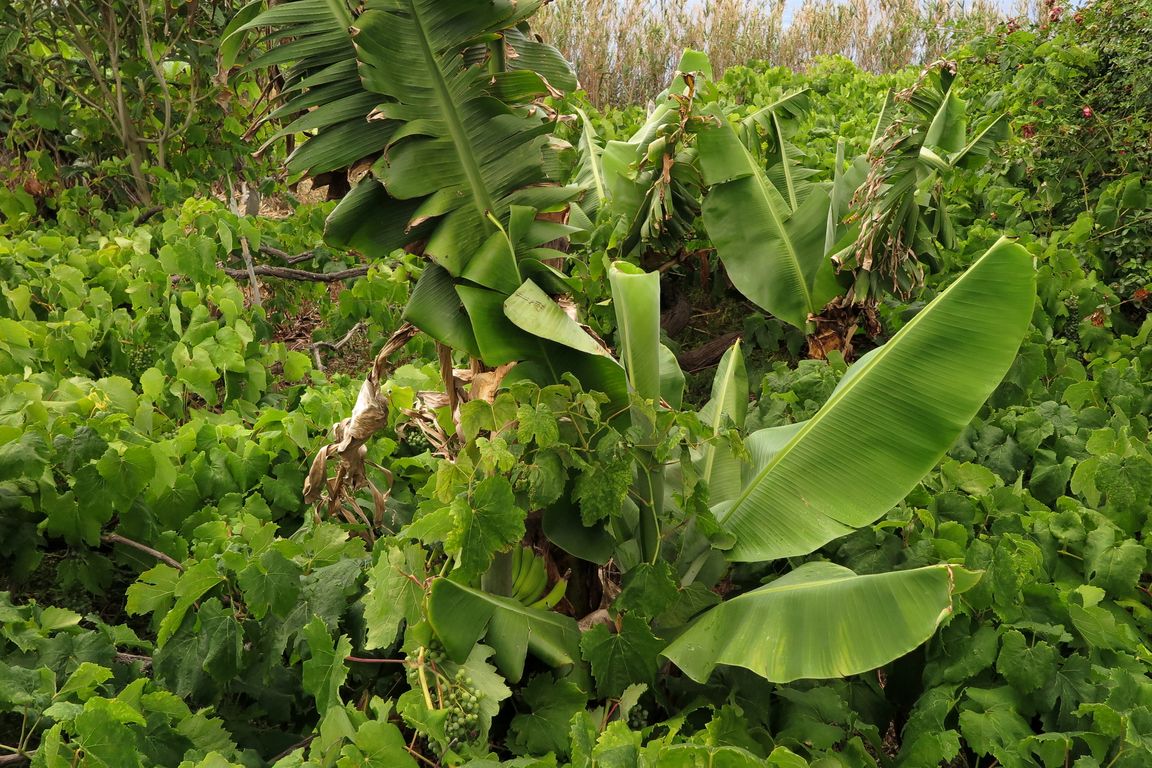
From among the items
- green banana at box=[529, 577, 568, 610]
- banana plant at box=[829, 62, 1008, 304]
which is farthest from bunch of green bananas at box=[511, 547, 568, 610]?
banana plant at box=[829, 62, 1008, 304]

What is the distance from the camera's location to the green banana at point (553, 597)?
94.3 inches

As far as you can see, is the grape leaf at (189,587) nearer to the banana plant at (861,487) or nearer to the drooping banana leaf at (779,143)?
the banana plant at (861,487)

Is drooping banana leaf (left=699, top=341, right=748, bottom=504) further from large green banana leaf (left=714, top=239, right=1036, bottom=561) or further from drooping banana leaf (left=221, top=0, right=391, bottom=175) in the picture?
drooping banana leaf (left=221, top=0, right=391, bottom=175)

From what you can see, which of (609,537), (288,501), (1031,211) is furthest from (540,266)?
(1031,211)

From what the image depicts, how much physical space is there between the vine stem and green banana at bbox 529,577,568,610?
1077 mm

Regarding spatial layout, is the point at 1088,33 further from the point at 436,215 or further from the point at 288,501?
the point at 288,501

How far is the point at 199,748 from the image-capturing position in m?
2.00

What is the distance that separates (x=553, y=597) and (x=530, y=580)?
8 cm

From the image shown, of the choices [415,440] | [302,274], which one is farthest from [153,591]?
[302,274]

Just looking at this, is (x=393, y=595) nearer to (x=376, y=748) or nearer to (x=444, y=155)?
(x=376, y=748)

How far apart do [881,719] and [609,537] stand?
0.84m

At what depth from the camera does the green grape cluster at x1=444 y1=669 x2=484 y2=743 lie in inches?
74.5

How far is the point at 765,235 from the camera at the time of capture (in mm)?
4340

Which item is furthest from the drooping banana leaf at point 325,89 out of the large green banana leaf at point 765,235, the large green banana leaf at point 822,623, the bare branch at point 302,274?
the bare branch at point 302,274
